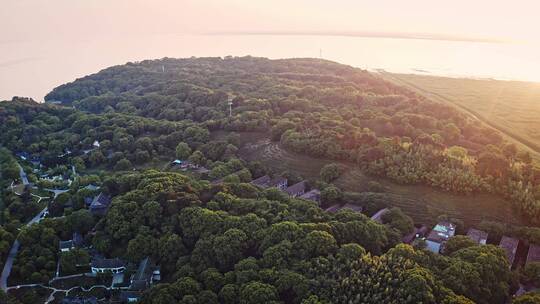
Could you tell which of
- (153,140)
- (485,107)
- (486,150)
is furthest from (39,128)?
(485,107)

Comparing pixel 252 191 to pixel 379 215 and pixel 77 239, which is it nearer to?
pixel 379 215

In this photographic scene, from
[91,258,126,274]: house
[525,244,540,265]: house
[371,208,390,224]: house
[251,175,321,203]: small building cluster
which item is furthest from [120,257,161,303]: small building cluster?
[525,244,540,265]: house

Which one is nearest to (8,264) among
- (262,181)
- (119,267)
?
(119,267)

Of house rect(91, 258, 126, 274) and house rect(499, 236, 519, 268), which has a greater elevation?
house rect(499, 236, 519, 268)

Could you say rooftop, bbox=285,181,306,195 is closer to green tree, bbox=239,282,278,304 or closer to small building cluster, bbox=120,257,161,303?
small building cluster, bbox=120,257,161,303

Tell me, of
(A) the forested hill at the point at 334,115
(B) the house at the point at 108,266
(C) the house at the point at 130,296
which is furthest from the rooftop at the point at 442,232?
(B) the house at the point at 108,266

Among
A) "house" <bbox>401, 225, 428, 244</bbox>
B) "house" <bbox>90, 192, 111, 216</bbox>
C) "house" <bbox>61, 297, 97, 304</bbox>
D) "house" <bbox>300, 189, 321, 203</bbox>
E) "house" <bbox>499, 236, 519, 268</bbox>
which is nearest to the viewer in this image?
"house" <bbox>61, 297, 97, 304</bbox>
